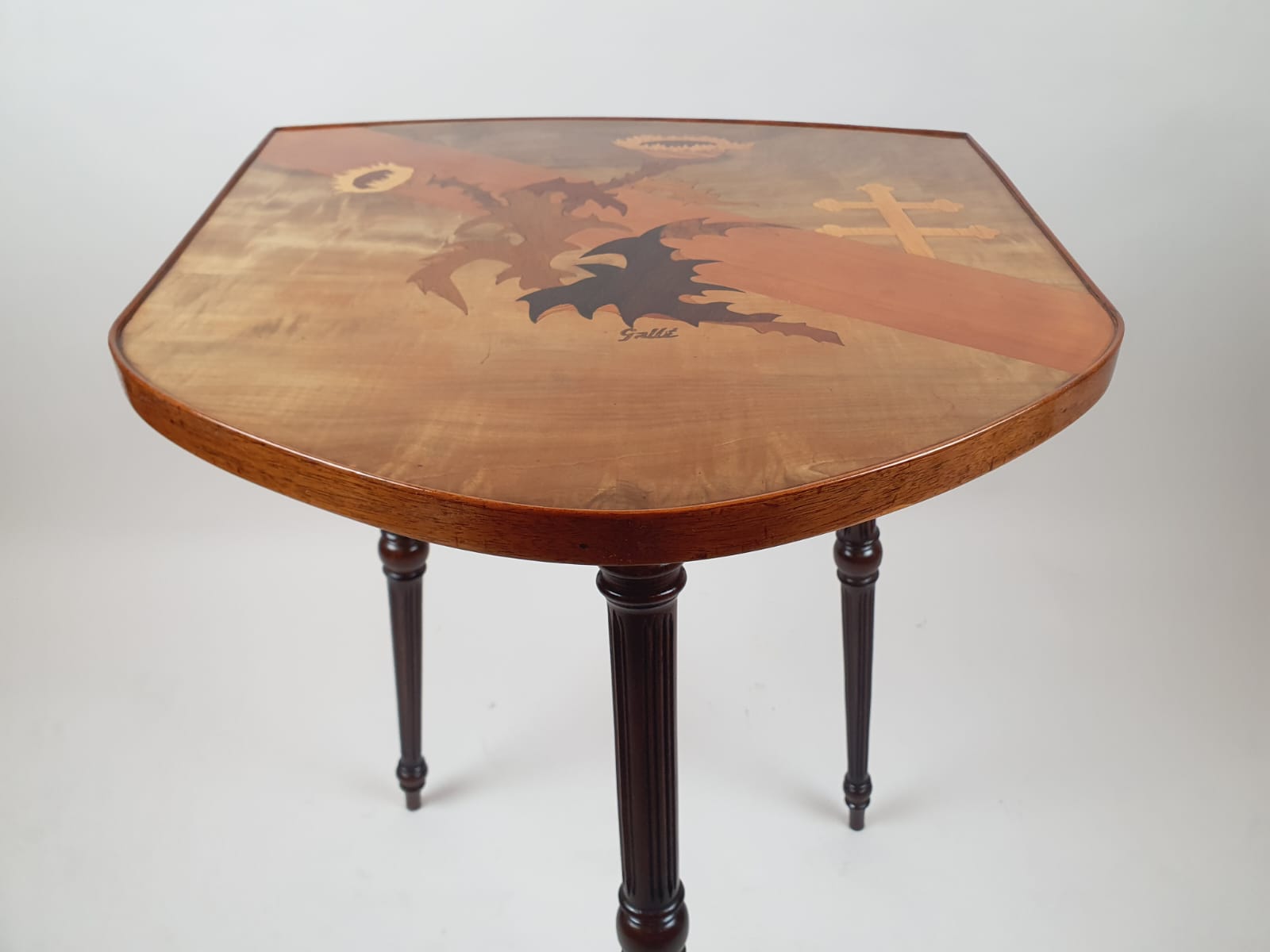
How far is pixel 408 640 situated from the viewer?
1.44 m

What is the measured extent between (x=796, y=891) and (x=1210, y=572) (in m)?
0.81

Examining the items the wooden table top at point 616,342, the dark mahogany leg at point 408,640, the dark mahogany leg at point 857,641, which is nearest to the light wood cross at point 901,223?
the wooden table top at point 616,342

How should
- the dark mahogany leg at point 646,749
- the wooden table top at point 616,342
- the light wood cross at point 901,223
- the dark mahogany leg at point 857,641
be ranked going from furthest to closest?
the dark mahogany leg at point 857,641
the light wood cross at point 901,223
the dark mahogany leg at point 646,749
the wooden table top at point 616,342

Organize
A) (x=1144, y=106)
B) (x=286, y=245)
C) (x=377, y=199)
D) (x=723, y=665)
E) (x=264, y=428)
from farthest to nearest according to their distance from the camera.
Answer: (x=1144, y=106) < (x=723, y=665) < (x=377, y=199) < (x=286, y=245) < (x=264, y=428)

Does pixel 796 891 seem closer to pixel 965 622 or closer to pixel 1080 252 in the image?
pixel 965 622

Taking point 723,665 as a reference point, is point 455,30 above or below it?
above

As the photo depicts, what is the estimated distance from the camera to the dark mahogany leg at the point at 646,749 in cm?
81

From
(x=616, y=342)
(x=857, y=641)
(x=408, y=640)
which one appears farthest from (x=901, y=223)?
(x=408, y=640)

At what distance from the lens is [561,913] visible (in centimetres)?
137

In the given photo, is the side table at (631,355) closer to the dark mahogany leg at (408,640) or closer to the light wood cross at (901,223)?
the light wood cross at (901,223)

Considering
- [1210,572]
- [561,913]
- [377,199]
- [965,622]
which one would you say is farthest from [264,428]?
[1210,572]

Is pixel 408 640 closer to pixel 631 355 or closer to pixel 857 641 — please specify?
pixel 857 641

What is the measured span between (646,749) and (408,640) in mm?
617

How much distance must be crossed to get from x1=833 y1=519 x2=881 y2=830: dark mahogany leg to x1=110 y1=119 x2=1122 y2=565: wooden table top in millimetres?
351
